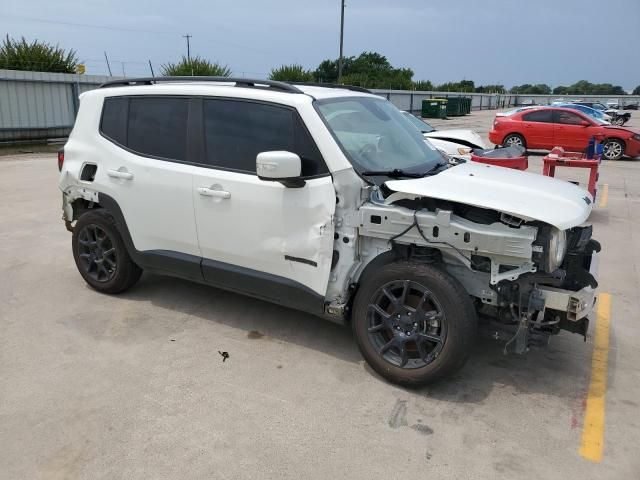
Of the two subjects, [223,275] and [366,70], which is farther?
[366,70]

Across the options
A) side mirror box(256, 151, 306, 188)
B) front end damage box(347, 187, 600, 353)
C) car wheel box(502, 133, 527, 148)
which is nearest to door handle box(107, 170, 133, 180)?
side mirror box(256, 151, 306, 188)

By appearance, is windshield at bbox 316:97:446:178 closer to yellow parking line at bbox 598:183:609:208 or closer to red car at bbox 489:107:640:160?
yellow parking line at bbox 598:183:609:208

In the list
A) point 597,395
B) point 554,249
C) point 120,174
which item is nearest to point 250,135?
point 120,174

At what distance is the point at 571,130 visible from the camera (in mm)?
17328

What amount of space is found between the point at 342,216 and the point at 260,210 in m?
0.62

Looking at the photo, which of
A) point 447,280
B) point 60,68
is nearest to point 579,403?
point 447,280

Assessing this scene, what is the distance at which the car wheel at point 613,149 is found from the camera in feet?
57.6

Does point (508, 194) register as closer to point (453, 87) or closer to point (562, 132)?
point (562, 132)

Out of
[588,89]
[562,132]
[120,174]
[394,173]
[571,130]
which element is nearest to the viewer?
[394,173]

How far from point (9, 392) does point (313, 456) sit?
204cm

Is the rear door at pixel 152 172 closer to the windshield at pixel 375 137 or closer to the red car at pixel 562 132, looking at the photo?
the windshield at pixel 375 137

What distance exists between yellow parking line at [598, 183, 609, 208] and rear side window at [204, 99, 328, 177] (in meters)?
8.04

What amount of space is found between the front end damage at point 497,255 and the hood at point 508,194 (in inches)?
3.6

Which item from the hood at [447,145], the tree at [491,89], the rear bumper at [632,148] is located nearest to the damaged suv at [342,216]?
the hood at [447,145]
